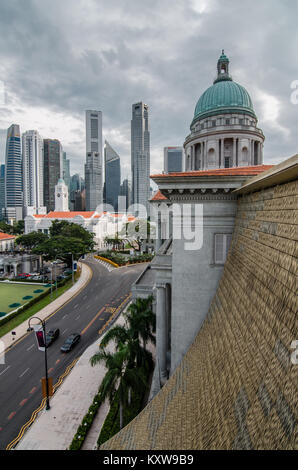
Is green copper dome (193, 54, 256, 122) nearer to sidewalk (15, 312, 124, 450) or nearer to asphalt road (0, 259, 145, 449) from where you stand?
asphalt road (0, 259, 145, 449)

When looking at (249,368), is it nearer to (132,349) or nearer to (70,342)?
(132,349)

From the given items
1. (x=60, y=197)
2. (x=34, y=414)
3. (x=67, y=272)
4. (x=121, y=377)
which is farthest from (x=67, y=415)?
(x=60, y=197)

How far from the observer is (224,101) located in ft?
117

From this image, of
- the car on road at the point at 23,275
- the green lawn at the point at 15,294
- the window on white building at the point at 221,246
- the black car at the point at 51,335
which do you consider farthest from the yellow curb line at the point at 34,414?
the car on road at the point at 23,275

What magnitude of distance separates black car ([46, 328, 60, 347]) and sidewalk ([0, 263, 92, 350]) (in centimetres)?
349

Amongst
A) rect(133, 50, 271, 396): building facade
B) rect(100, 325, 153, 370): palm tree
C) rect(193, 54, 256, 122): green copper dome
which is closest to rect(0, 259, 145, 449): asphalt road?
rect(100, 325, 153, 370): palm tree

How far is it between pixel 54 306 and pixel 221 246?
30.6 metres

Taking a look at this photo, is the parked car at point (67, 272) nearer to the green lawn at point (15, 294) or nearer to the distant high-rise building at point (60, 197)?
the green lawn at point (15, 294)

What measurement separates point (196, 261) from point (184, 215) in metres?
2.82

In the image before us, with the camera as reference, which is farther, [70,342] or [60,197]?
[60,197]

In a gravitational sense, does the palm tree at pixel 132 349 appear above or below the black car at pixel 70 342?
above

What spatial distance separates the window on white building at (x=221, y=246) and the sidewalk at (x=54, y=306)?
2386 centimetres

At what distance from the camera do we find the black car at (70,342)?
24.2 meters

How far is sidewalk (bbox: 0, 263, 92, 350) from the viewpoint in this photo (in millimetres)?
26516
